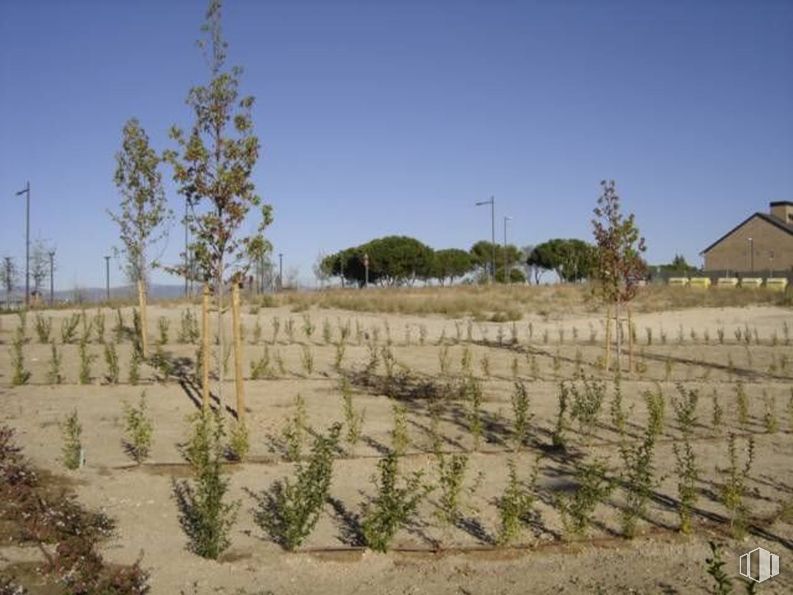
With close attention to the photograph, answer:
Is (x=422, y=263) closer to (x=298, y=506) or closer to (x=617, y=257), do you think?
(x=617, y=257)

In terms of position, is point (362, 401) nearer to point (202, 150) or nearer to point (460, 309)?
point (202, 150)

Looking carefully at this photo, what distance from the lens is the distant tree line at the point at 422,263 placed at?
61.0 meters

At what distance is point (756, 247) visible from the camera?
6725 cm

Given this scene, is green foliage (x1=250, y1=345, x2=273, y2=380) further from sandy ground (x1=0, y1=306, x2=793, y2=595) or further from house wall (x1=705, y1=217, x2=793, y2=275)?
house wall (x1=705, y1=217, x2=793, y2=275)

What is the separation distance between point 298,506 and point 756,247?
7069 centimetres

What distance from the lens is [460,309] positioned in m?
27.1

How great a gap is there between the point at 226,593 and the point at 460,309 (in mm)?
22820

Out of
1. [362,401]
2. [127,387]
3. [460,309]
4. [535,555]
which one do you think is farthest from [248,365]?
[460,309]

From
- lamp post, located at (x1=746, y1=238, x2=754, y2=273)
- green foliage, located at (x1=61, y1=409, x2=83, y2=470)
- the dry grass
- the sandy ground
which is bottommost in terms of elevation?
the sandy ground

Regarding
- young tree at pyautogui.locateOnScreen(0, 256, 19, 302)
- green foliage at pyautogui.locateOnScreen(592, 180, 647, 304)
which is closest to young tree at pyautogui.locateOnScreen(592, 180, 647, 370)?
green foliage at pyautogui.locateOnScreen(592, 180, 647, 304)

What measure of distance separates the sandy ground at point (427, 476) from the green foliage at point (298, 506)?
103mm

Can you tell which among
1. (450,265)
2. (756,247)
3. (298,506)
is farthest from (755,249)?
(298,506)

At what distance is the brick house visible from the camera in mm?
64750

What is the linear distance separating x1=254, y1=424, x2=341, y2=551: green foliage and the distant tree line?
49467mm
